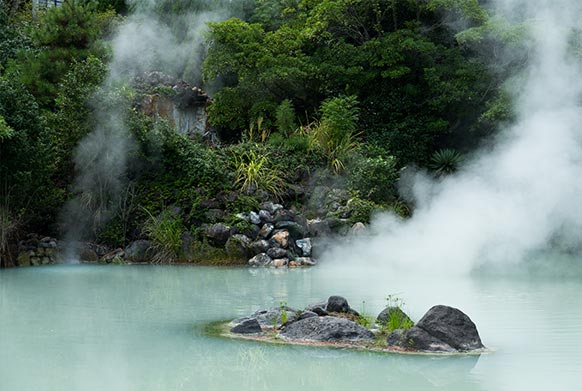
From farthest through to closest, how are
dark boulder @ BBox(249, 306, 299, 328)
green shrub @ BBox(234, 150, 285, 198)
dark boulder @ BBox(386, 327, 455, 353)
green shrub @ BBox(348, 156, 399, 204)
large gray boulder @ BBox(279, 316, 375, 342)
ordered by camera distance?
green shrub @ BBox(348, 156, 399, 204) < green shrub @ BBox(234, 150, 285, 198) < dark boulder @ BBox(249, 306, 299, 328) < large gray boulder @ BBox(279, 316, 375, 342) < dark boulder @ BBox(386, 327, 455, 353)

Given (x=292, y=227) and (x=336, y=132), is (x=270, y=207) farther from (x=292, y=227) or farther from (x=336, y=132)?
(x=336, y=132)

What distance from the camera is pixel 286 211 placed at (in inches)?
665

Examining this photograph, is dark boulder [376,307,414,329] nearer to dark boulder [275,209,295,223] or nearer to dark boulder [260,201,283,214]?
dark boulder [275,209,295,223]

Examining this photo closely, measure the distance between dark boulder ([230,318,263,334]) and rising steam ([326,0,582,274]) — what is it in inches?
279

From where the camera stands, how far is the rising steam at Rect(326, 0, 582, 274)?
15.2 meters

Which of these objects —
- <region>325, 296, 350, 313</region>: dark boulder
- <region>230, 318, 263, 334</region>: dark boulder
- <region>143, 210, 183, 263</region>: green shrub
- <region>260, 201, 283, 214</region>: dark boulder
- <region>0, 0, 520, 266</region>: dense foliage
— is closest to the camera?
<region>230, 318, 263, 334</region>: dark boulder

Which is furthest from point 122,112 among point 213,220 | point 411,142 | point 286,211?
point 411,142

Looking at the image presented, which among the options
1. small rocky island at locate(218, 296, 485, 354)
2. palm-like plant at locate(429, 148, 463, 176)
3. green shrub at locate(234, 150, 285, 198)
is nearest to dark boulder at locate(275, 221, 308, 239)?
green shrub at locate(234, 150, 285, 198)

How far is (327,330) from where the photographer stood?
731cm

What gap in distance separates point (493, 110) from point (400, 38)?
3540 millimetres

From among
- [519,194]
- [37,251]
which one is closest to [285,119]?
[519,194]

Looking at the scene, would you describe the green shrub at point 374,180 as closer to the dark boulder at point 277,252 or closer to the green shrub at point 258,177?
the green shrub at point 258,177

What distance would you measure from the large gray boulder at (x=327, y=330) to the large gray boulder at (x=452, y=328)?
0.67 metres

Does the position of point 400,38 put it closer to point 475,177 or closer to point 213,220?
point 475,177
